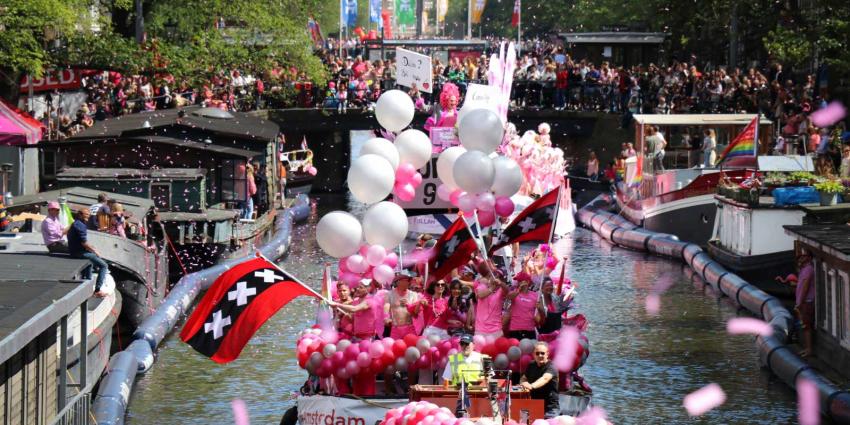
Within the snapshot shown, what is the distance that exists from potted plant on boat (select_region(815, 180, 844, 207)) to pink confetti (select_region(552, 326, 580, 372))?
37.7 feet

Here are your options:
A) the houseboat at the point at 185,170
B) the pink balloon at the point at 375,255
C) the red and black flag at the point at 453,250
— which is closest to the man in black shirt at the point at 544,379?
the red and black flag at the point at 453,250

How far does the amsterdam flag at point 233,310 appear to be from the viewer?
20487 millimetres

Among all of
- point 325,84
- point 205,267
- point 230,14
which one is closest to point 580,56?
point 325,84

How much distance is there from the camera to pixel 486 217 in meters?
24.2

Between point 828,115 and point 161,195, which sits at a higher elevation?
point 828,115

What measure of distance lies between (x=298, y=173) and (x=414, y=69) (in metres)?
24.2

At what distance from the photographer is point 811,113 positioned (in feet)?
151

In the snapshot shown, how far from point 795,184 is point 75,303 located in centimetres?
2061

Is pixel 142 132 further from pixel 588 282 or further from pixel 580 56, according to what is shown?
pixel 580 56

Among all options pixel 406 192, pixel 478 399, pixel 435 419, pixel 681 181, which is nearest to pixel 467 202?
pixel 406 192

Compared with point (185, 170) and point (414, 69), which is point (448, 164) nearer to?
point (414, 69)

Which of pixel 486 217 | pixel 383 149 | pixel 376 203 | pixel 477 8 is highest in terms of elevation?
pixel 477 8

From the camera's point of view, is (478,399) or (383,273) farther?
(383,273)

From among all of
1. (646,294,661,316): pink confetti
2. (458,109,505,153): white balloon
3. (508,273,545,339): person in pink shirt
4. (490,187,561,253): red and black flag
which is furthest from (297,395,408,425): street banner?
(646,294,661,316): pink confetti
